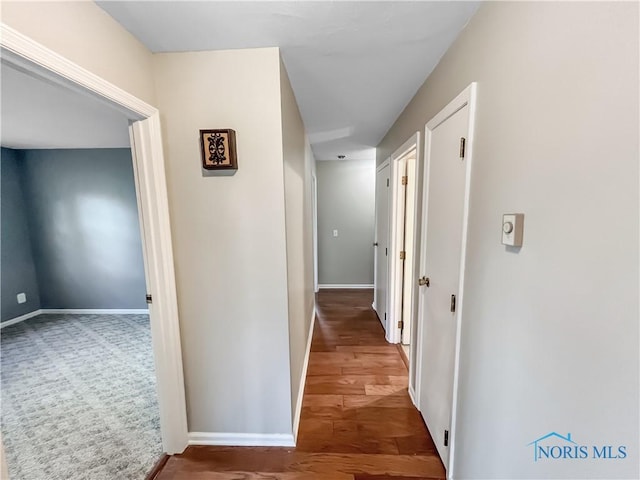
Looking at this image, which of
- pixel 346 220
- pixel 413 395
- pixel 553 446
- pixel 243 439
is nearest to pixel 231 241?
pixel 243 439

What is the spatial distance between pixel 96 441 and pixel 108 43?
7.35 ft

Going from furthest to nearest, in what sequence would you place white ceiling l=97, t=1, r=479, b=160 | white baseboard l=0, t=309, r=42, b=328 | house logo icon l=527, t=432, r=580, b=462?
white baseboard l=0, t=309, r=42, b=328 → white ceiling l=97, t=1, r=479, b=160 → house logo icon l=527, t=432, r=580, b=462

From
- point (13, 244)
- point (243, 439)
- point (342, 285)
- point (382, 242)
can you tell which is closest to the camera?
point (243, 439)

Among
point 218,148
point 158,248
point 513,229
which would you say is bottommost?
point 158,248

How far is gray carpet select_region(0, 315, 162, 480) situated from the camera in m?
1.51

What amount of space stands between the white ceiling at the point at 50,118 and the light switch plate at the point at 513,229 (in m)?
1.80

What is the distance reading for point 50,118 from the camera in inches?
90.1

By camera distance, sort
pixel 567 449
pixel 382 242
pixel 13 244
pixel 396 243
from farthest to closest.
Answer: pixel 13 244 < pixel 382 242 < pixel 396 243 < pixel 567 449

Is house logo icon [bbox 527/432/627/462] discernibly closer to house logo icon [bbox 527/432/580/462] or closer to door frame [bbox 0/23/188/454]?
house logo icon [bbox 527/432/580/462]

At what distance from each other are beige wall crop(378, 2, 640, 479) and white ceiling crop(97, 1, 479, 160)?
0.76 feet

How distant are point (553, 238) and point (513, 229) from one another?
0.48 feet

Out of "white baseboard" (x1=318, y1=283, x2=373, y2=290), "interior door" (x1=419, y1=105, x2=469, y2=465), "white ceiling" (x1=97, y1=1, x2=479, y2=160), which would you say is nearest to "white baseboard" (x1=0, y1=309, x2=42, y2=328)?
"white baseboard" (x1=318, y1=283, x2=373, y2=290)

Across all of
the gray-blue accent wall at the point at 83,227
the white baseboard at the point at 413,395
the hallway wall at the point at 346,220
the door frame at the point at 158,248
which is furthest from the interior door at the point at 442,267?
the gray-blue accent wall at the point at 83,227

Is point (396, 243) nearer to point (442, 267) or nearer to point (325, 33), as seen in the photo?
point (442, 267)
